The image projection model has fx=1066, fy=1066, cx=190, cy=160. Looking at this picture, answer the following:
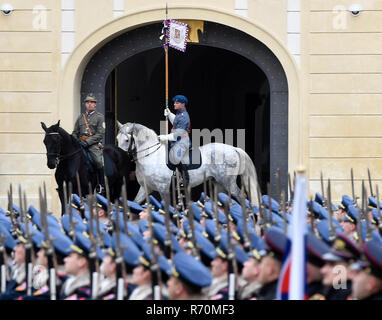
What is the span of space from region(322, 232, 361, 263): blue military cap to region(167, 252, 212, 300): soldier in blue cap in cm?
68

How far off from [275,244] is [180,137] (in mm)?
8465

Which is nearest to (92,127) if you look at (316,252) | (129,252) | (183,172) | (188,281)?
(183,172)

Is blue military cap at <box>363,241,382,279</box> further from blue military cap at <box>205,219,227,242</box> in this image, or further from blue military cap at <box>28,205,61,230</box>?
blue military cap at <box>28,205,61,230</box>

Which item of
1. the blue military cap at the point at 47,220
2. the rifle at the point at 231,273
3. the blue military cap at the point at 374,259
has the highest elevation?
the blue military cap at the point at 47,220

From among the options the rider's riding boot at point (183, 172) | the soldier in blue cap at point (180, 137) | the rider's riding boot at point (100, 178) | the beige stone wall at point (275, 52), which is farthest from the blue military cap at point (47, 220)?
the beige stone wall at point (275, 52)

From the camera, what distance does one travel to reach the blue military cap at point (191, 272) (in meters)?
5.86

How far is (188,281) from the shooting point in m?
5.89

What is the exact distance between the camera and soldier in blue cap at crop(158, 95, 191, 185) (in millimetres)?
14367

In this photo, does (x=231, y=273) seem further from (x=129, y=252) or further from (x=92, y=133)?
(x=92, y=133)

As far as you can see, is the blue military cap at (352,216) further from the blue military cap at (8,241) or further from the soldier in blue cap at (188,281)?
the soldier in blue cap at (188,281)

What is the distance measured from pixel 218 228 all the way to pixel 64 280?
133cm

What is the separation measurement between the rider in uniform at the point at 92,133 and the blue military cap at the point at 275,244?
8388 mm
